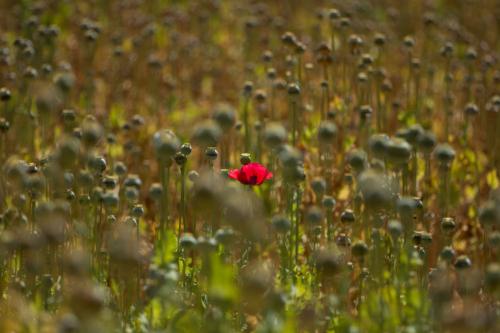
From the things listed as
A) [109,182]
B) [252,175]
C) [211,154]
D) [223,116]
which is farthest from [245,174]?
[109,182]

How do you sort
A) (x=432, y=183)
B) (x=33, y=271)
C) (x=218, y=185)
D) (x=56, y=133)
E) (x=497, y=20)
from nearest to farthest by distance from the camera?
(x=218, y=185) < (x=33, y=271) < (x=432, y=183) < (x=56, y=133) < (x=497, y=20)

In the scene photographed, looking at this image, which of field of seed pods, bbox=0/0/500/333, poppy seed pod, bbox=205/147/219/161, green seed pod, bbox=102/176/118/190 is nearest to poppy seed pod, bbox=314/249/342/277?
Answer: field of seed pods, bbox=0/0/500/333

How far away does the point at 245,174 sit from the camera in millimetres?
2242

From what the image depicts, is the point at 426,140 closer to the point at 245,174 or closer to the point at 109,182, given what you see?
the point at 245,174

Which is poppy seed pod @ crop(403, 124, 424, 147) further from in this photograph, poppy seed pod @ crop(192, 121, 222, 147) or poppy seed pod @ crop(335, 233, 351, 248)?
poppy seed pod @ crop(192, 121, 222, 147)

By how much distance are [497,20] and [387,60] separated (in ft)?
1.92

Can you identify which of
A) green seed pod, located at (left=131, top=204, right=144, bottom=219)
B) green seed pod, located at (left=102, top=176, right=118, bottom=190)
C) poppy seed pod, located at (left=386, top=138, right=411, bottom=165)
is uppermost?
poppy seed pod, located at (left=386, top=138, right=411, bottom=165)

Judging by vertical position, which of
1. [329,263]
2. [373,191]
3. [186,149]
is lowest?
[329,263]

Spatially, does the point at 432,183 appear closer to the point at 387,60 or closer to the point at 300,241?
the point at 300,241

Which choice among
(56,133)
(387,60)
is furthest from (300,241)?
(387,60)

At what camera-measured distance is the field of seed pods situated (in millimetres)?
1758

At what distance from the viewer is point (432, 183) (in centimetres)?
335

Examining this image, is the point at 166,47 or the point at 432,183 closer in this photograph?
the point at 432,183

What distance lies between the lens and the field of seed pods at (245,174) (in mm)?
1758
